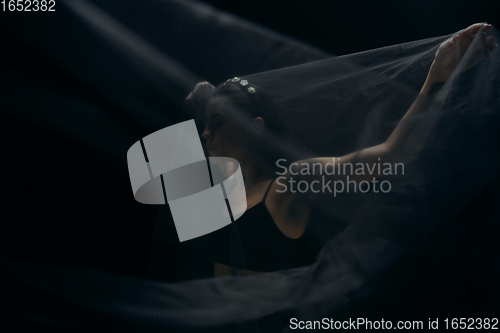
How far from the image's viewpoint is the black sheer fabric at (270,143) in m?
0.78

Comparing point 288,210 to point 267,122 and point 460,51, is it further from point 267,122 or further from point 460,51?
point 460,51

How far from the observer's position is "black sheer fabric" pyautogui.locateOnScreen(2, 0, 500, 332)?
2.55ft

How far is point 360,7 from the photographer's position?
1065 millimetres

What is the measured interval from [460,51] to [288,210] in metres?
0.64

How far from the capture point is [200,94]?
2.96ft

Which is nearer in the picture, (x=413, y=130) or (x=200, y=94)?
(x=413, y=130)

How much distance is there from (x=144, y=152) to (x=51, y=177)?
1.12 feet

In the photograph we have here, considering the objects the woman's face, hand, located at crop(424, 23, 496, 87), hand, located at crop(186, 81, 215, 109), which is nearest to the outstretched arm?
hand, located at crop(424, 23, 496, 87)

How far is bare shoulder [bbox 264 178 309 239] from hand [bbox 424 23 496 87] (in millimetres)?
489

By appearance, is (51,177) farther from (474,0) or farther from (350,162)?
(474,0)

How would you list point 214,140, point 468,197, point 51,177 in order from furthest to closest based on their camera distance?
1. point 51,177
2. point 214,140
3. point 468,197

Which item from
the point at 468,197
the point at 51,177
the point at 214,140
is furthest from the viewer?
the point at 51,177

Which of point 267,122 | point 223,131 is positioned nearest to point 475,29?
point 267,122

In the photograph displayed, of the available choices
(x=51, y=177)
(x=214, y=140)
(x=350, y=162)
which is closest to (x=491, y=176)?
(x=350, y=162)
